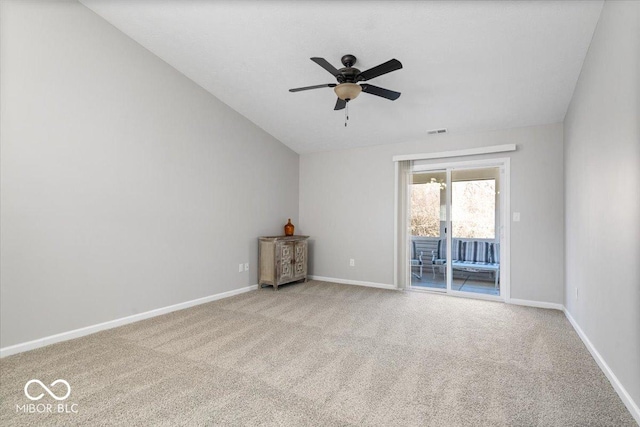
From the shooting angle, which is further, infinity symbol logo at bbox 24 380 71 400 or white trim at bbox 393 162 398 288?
white trim at bbox 393 162 398 288

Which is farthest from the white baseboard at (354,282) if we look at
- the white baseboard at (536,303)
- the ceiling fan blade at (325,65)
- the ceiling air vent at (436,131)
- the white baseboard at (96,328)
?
the ceiling fan blade at (325,65)

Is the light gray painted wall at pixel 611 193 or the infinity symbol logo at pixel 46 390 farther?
the infinity symbol logo at pixel 46 390

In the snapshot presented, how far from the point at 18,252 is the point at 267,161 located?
11.5 feet

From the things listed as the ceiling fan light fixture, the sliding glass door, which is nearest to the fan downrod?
the ceiling fan light fixture

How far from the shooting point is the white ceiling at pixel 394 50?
2752 millimetres

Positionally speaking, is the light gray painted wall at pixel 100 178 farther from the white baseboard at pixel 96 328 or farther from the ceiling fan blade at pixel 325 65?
the ceiling fan blade at pixel 325 65

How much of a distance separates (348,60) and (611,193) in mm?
2456

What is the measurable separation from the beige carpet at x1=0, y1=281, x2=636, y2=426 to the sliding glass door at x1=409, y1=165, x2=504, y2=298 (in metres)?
1.19

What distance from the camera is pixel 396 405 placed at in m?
2.02

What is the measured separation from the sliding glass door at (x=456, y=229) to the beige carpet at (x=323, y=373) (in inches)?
46.9

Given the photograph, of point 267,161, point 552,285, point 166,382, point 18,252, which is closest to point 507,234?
point 552,285

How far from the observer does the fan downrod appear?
320 centimetres

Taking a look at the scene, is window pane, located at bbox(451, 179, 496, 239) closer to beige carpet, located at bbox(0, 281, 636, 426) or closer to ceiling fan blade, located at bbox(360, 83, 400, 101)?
beige carpet, located at bbox(0, 281, 636, 426)

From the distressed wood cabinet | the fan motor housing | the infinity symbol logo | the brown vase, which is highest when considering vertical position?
the fan motor housing
